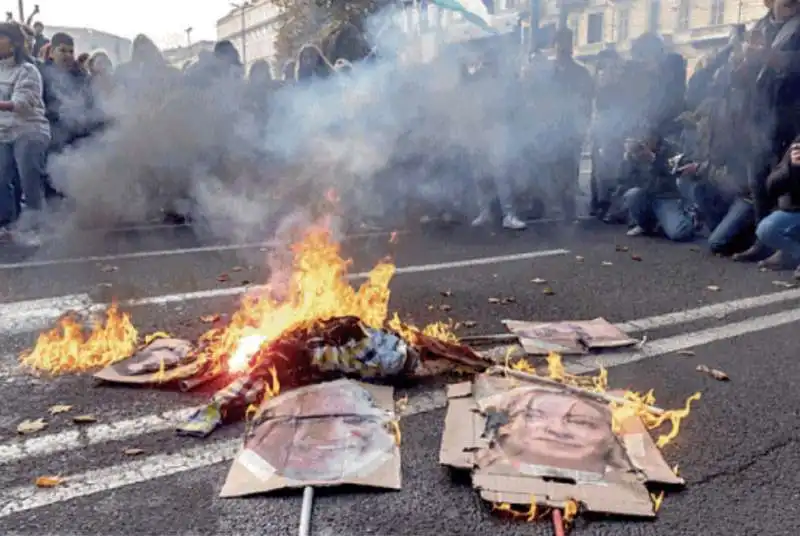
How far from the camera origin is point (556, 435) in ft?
10.1

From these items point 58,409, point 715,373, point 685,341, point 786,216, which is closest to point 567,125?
point 786,216

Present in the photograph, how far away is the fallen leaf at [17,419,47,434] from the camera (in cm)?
318

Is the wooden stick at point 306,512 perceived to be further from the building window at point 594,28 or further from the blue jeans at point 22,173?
the building window at point 594,28

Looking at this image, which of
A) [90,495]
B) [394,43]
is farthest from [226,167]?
[90,495]

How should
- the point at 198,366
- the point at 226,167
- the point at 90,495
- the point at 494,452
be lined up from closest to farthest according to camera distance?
the point at 90,495 → the point at 494,452 → the point at 198,366 → the point at 226,167

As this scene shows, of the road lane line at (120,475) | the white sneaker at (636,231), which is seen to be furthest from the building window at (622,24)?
the road lane line at (120,475)

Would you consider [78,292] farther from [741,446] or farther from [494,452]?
[741,446]

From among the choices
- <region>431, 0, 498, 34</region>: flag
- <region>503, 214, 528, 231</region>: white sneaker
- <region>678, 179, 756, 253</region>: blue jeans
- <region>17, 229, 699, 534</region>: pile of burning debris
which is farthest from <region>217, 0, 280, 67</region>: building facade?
<region>17, 229, 699, 534</region>: pile of burning debris

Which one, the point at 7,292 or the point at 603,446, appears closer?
the point at 603,446

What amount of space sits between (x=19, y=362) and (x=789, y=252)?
20.1ft

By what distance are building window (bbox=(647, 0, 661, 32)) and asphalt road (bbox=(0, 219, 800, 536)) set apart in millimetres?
3302

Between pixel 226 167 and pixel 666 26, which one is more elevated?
pixel 666 26

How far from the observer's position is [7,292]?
17.7 feet

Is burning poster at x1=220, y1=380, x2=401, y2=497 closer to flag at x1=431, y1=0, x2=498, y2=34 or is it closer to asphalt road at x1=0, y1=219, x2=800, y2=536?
asphalt road at x1=0, y1=219, x2=800, y2=536
